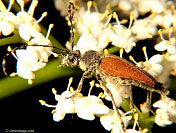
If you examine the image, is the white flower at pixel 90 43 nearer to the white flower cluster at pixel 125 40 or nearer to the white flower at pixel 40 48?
the white flower cluster at pixel 125 40

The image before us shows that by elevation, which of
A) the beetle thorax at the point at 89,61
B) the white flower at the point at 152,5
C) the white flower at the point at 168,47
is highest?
the white flower at the point at 152,5

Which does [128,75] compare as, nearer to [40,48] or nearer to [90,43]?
[90,43]

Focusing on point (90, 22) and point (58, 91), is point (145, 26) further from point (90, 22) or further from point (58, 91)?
point (58, 91)

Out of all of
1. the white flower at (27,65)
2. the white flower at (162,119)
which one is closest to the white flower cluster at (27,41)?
the white flower at (27,65)

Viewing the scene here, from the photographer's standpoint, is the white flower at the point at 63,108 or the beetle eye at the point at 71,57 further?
the beetle eye at the point at 71,57

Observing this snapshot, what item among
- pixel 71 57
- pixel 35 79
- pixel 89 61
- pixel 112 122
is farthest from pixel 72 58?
pixel 112 122

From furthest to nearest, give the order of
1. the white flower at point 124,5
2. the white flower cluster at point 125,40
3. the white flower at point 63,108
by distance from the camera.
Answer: the white flower at point 124,5
the white flower cluster at point 125,40
the white flower at point 63,108

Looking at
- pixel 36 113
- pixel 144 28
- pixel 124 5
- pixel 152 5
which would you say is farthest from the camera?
pixel 152 5
